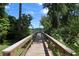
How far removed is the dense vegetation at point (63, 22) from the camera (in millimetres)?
3426

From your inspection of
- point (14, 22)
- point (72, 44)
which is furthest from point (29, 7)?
point (72, 44)

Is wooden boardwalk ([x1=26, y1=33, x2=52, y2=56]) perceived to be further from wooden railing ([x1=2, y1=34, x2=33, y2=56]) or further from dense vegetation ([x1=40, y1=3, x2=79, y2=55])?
dense vegetation ([x1=40, y1=3, x2=79, y2=55])

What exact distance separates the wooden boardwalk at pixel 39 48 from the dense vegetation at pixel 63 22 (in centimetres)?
18

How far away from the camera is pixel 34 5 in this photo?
11.0ft

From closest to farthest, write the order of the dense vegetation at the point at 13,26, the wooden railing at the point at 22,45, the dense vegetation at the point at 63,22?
the wooden railing at the point at 22,45 < the dense vegetation at the point at 13,26 < the dense vegetation at the point at 63,22

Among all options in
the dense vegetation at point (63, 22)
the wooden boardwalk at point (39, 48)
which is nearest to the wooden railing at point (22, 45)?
the wooden boardwalk at point (39, 48)

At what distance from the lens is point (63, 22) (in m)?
3.54

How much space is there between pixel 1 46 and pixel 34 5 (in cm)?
70

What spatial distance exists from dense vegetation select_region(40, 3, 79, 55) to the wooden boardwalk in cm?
18

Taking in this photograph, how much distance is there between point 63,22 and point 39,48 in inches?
21.5

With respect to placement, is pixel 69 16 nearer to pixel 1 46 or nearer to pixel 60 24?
pixel 60 24

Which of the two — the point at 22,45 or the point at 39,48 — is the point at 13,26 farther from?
the point at 39,48

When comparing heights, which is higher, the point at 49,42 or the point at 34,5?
the point at 34,5

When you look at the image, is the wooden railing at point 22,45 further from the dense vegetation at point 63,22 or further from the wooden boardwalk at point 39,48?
the dense vegetation at point 63,22
